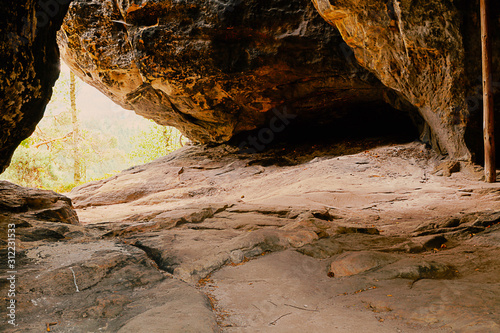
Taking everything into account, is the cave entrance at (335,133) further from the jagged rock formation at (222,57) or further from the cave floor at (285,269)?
the cave floor at (285,269)

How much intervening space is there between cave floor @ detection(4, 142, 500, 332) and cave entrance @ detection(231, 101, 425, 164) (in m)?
5.22

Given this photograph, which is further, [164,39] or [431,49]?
[164,39]

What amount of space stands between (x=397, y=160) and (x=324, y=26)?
491cm

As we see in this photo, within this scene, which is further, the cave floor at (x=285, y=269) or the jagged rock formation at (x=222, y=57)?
the jagged rock formation at (x=222, y=57)

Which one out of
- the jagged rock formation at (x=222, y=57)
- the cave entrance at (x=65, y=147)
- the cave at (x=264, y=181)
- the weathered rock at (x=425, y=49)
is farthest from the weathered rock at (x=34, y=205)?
the cave entrance at (x=65, y=147)

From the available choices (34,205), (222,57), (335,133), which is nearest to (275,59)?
(222,57)

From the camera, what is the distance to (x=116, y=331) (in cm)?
208

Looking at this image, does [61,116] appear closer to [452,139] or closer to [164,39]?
[164,39]

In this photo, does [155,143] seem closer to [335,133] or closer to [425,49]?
[335,133]

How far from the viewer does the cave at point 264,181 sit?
99.1 inches

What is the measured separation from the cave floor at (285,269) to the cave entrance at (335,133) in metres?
5.22

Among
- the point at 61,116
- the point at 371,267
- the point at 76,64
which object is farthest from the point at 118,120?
the point at 371,267

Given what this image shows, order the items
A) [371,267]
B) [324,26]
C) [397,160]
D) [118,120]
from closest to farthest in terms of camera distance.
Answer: [371,267], [397,160], [324,26], [118,120]

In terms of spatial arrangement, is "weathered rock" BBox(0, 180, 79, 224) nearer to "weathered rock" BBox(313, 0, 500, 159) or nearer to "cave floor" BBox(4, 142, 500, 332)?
"cave floor" BBox(4, 142, 500, 332)
